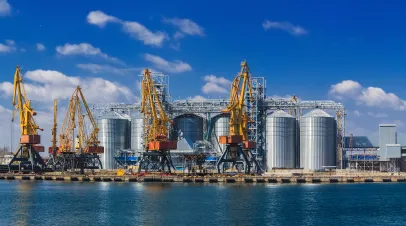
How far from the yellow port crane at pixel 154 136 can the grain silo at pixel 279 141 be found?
2629cm

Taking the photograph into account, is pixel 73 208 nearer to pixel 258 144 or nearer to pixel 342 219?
pixel 342 219

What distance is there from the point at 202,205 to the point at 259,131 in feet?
244

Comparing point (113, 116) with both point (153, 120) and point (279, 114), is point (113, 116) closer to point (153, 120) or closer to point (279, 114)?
point (153, 120)

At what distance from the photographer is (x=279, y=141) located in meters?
161

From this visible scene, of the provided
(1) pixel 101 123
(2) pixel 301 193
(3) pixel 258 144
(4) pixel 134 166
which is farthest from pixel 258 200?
(1) pixel 101 123

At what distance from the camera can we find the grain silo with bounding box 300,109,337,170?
6280 inches

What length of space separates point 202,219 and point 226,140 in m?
64.2

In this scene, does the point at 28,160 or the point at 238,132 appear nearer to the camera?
the point at 238,132

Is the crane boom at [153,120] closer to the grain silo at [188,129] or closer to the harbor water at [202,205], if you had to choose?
the grain silo at [188,129]

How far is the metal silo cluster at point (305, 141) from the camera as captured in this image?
15975 cm

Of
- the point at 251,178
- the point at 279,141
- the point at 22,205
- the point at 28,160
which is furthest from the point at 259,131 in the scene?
the point at 22,205

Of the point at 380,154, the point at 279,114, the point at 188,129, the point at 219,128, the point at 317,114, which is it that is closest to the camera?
the point at 317,114

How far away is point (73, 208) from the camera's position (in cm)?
8569

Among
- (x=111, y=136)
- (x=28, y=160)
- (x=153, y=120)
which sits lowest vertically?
(x=28, y=160)
